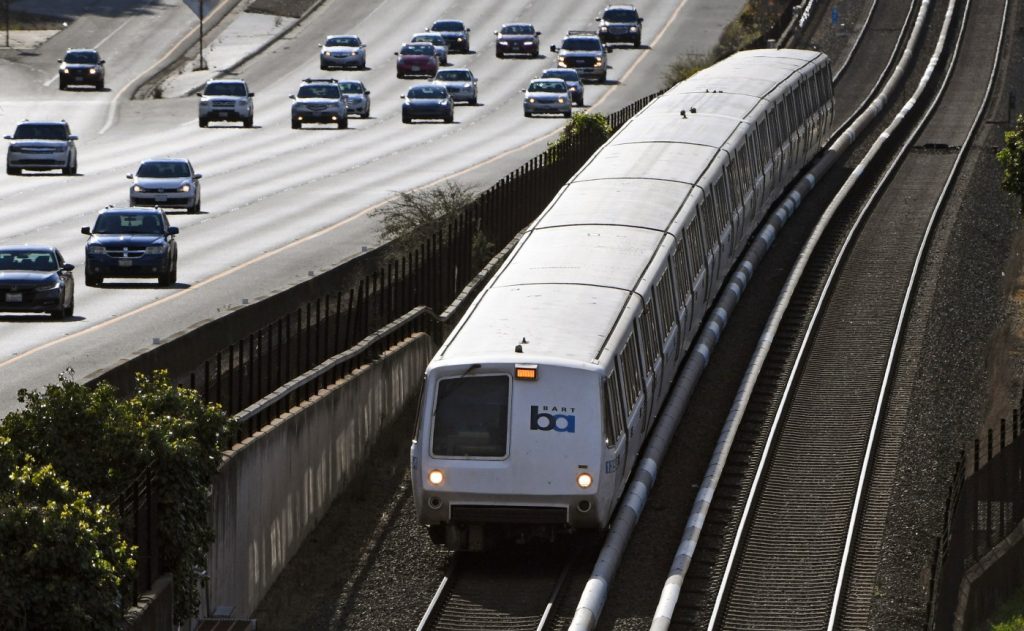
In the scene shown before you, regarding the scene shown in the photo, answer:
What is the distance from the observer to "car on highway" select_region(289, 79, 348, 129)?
63.4m

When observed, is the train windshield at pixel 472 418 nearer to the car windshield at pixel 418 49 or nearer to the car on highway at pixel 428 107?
the car on highway at pixel 428 107

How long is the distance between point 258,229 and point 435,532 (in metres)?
24.2

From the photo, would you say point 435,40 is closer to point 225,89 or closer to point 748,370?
point 225,89

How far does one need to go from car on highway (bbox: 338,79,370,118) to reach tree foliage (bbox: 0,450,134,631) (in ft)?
177

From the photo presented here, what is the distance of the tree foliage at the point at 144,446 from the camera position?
15500 millimetres

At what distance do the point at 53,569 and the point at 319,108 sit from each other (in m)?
51.1

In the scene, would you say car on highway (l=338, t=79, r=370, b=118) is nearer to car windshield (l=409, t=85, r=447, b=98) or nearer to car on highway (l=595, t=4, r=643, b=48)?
car windshield (l=409, t=85, r=447, b=98)

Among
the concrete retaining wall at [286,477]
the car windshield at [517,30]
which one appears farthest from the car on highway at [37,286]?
the car windshield at [517,30]

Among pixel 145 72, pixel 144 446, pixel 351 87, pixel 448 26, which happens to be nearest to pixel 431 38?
pixel 448 26

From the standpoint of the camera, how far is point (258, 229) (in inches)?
1694

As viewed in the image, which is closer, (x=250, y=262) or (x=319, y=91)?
(x=250, y=262)

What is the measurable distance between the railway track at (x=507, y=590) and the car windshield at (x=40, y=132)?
118 ft

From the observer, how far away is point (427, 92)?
216ft

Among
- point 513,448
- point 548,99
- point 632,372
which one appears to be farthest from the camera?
point 548,99
